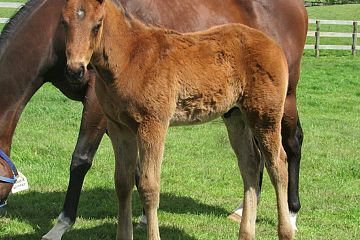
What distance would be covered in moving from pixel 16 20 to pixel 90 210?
6.19 feet

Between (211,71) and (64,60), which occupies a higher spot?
(211,71)

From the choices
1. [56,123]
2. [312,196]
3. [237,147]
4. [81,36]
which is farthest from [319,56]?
[81,36]

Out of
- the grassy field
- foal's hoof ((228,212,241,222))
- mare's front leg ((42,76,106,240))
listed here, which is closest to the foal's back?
mare's front leg ((42,76,106,240))

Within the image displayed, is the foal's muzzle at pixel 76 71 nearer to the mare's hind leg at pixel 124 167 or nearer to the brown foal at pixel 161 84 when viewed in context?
the brown foal at pixel 161 84

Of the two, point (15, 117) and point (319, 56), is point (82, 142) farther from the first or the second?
point (319, 56)

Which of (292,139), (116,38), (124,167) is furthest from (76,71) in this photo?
(292,139)

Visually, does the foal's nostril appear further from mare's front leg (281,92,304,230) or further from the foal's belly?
mare's front leg (281,92,304,230)

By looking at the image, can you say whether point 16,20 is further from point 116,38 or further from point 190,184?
point 190,184

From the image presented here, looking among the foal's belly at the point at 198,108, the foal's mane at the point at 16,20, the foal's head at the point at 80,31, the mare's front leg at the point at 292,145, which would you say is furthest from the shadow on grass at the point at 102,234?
the foal's head at the point at 80,31

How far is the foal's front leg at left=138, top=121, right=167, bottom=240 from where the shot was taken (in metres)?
3.59

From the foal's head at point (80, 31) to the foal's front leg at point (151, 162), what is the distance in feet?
1.97

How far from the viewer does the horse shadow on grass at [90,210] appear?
486 cm

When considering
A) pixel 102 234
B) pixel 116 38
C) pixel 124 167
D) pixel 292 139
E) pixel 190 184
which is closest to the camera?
pixel 116 38

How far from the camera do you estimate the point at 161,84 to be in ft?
11.9
